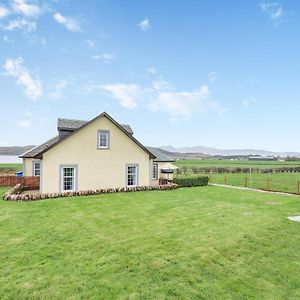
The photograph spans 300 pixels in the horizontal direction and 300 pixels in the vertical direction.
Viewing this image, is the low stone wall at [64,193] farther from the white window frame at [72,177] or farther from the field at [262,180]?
the field at [262,180]

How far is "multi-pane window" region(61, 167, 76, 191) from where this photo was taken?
22102 mm

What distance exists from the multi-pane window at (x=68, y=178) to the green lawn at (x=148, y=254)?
647cm

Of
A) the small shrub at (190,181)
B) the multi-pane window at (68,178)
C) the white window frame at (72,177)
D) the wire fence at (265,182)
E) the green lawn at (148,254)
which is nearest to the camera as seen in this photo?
the green lawn at (148,254)

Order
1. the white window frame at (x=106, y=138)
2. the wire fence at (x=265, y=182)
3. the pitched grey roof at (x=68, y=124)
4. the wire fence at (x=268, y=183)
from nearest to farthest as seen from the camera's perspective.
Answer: the pitched grey roof at (x=68, y=124) < the white window frame at (x=106, y=138) < the wire fence at (x=268, y=183) < the wire fence at (x=265, y=182)

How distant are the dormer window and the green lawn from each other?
8.77 m

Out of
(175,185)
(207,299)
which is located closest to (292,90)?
(175,185)

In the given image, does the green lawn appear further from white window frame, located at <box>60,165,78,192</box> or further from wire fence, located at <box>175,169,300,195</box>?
wire fence, located at <box>175,169,300,195</box>

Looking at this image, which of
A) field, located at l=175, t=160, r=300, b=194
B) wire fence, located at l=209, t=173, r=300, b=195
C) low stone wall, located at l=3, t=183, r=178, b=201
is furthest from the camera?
field, located at l=175, t=160, r=300, b=194

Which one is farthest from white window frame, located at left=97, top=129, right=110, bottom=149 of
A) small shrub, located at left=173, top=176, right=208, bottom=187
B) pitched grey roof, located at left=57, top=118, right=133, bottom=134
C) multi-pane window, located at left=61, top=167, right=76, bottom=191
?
small shrub, located at left=173, top=176, right=208, bottom=187

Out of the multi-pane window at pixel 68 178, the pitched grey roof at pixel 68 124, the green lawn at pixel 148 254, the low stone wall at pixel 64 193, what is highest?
the pitched grey roof at pixel 68 124

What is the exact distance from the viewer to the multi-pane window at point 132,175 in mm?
25209

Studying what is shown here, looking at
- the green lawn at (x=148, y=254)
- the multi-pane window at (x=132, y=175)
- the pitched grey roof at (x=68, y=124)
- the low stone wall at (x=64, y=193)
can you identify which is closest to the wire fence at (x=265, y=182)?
the low stone wall at (x=64, y=193)

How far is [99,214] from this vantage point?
14.8 metres

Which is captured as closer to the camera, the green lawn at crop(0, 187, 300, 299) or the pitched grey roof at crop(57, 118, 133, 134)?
the green lawn at crop(0, 187, 300, 299)
